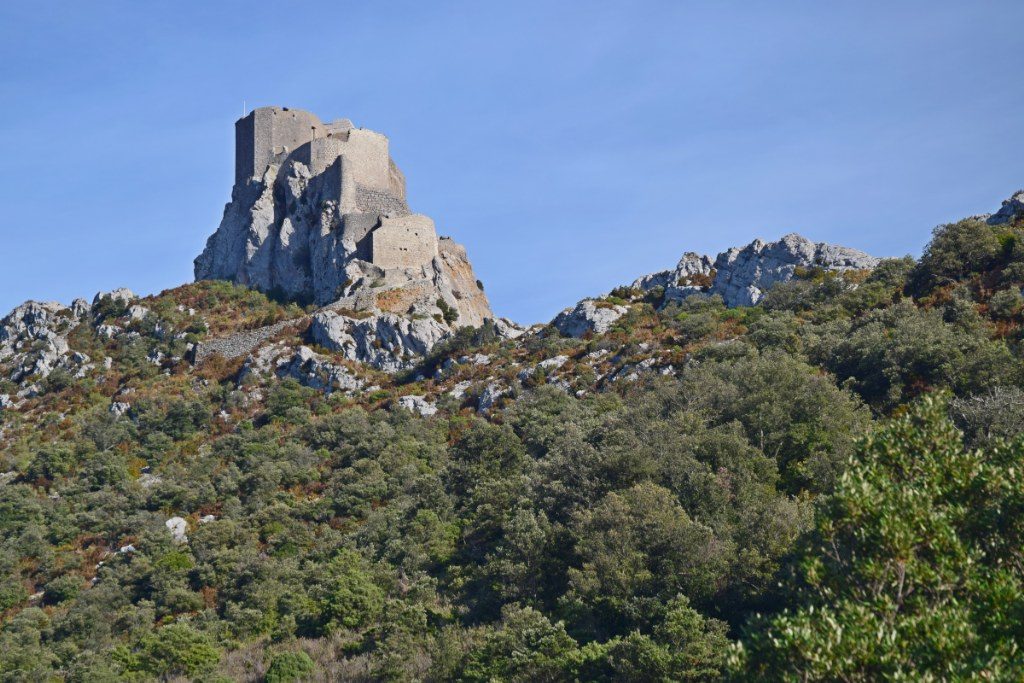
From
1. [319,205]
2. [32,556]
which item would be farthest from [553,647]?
[319,205]

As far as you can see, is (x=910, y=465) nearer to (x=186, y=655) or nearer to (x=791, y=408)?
(x=791, y=408)

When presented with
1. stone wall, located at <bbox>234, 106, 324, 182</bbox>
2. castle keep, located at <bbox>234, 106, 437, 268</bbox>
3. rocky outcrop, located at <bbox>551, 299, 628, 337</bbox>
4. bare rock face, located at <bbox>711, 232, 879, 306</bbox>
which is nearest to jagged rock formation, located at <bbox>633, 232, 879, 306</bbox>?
bare rock face, located at <bbox>711, 232, 879, 306</bbox>

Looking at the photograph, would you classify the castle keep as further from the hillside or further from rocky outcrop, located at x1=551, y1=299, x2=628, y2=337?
rocky outcrop, located at x1=551, y1=299, x2=628, y2=337

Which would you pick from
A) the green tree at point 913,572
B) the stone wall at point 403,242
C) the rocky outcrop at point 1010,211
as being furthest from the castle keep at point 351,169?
the green tree at point 913,572

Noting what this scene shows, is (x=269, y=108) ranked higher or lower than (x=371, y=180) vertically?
higher

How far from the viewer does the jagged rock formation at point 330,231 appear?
6875cm

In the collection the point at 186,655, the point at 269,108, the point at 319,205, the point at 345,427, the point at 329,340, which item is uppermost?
the point at 269,108

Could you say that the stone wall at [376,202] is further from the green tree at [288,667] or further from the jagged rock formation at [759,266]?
the green tree at [288,667]

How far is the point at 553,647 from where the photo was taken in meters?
25.8

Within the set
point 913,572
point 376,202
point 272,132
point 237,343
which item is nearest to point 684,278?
point 376,202

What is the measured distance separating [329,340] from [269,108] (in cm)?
2224

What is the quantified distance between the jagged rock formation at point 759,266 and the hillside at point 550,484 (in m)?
0.22

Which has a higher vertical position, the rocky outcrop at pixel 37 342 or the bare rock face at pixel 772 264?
the rocky outcrop at pixel 37 342

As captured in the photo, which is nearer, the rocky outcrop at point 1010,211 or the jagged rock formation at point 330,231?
the rocky outcrop at point 1010,211
